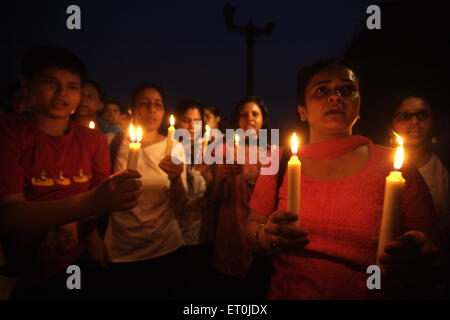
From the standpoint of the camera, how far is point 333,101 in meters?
1.50

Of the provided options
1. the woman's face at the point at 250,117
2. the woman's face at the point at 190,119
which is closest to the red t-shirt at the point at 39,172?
the woman's face at the point at 190,119

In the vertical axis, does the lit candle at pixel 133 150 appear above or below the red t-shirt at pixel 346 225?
above

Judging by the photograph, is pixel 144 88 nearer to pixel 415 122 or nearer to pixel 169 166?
Answer: pixel 169 166

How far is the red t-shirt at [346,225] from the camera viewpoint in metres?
1.27

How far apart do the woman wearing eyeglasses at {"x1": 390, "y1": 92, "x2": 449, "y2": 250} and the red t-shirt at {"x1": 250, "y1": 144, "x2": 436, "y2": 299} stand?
1314 millimetres

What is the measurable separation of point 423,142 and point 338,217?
1924 mm

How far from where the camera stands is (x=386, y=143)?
2752 millimetres

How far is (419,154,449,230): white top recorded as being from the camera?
2262 mm

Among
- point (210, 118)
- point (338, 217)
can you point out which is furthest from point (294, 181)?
point (210, 118)

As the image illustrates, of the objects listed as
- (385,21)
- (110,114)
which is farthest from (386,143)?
(385,21)

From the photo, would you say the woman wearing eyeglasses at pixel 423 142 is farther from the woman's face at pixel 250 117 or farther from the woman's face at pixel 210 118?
the woman's face at pixel 210 118

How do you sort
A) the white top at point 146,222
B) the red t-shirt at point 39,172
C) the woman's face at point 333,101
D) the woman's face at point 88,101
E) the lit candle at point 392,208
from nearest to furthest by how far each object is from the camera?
1. the lit candle at point 392,208
2. the red t-shirt at point 39,172
3. the woman's face at point 333,101
4. the white top at point 146,222
5. the woman's face at point 88,101

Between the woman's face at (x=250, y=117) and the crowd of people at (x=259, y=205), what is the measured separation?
4.32 feet

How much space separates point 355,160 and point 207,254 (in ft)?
8.78
